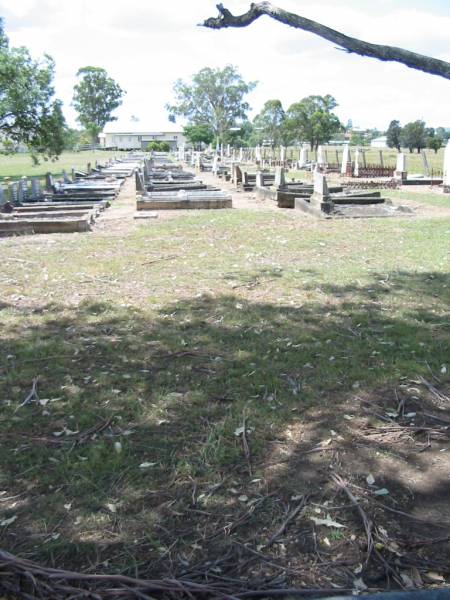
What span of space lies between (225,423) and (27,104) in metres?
29.0

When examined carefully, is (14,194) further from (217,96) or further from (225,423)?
(217,96)

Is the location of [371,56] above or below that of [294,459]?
above

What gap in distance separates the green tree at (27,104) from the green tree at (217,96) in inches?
2377

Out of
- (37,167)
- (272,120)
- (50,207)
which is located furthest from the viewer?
(272,120)

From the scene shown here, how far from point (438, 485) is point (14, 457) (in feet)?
7.68

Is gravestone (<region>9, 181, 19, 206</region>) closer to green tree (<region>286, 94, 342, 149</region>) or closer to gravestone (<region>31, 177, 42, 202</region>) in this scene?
gravestone (<region>31, 177, 42, 202</region>)

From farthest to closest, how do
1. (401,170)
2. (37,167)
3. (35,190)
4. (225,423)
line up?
1. (37,167)
2. (401,170)
3. (35,190)
4. (225,423)

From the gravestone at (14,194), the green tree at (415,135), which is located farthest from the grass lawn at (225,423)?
the green tree at (415,135)

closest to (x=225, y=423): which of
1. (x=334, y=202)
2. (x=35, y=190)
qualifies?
(x=334, y=202)

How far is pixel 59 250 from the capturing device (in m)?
9.43

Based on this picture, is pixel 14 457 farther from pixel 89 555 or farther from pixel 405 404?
pixel 405 404

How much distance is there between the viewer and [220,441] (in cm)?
329

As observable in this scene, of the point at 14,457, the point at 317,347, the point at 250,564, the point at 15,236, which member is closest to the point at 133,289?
the point at 317,347

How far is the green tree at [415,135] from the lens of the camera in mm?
57531
